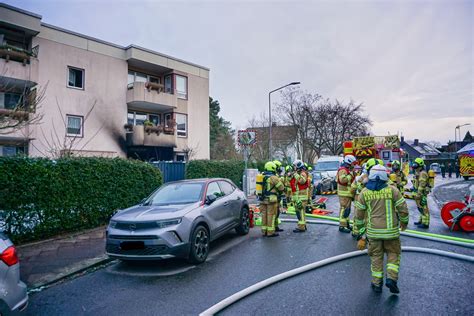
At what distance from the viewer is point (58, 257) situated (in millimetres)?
6188

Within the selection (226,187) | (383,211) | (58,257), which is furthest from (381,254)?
(58,257)

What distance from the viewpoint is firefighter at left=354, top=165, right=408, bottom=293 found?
4.07 m

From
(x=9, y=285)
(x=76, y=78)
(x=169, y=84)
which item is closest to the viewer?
(x=9, y=285)

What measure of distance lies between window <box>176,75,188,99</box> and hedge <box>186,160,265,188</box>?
9.12m

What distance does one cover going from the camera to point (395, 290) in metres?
4.01

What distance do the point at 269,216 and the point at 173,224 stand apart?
3.03m

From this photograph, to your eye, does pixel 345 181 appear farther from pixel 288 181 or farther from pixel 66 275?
pixel 66 275

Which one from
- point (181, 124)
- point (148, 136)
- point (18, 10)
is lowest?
point (148, 136)

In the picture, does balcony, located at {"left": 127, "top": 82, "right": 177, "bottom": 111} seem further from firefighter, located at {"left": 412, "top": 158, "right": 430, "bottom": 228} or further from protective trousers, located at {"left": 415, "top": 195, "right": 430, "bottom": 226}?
protective trousers, located at {"left": 415, "top": 195, "right": 430, "bottom": 226}

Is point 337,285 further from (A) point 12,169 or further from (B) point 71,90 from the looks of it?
(B) point 71,90

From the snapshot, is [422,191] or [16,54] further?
[16,54]

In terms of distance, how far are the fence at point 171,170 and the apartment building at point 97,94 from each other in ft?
12.8

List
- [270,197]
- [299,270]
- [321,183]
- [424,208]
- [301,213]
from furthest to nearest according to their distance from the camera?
[321,183]
[301,213]
[424,208]
[270,197]
[299,270]

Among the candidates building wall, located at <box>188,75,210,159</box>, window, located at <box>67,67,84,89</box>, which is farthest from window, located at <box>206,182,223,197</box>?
building wall, located at <box>188,75,210,159</box>
